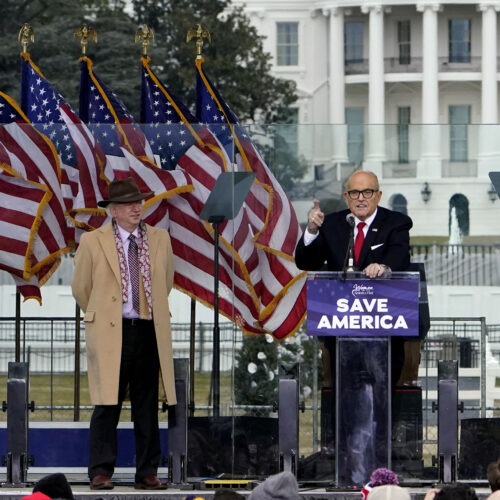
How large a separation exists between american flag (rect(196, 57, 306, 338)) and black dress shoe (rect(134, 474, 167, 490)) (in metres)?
1.22

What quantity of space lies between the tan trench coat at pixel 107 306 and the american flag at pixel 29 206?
76 centimetres

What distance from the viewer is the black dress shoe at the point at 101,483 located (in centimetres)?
1245

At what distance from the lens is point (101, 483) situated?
12.5 meters

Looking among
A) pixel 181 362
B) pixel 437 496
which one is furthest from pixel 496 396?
pixel 437 496

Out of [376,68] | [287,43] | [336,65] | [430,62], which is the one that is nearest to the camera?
[430,62]

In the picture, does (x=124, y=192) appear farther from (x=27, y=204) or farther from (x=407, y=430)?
(x=407, y=430)

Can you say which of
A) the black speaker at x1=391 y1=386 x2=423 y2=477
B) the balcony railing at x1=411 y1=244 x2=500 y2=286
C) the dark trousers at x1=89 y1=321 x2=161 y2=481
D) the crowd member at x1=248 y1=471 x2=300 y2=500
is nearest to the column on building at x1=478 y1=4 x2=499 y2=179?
the balcony railing at x1=411 y1=244 x2=500 y2=286

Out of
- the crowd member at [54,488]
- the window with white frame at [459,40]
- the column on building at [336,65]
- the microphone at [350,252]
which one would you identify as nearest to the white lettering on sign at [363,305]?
the microphone at [350,252]

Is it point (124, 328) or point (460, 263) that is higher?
point (460, 263)

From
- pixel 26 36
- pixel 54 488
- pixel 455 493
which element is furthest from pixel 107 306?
pixel 455 493

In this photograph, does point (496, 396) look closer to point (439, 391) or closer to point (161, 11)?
point (439, 391)

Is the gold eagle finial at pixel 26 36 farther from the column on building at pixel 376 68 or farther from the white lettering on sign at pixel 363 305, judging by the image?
the column on building at pixel 376 68

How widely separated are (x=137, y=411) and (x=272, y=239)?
1374 mm

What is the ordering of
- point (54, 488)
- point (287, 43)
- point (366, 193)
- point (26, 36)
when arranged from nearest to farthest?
point (54, 488)
point (366, 193)
point (26, 36)
point (287, 43)
